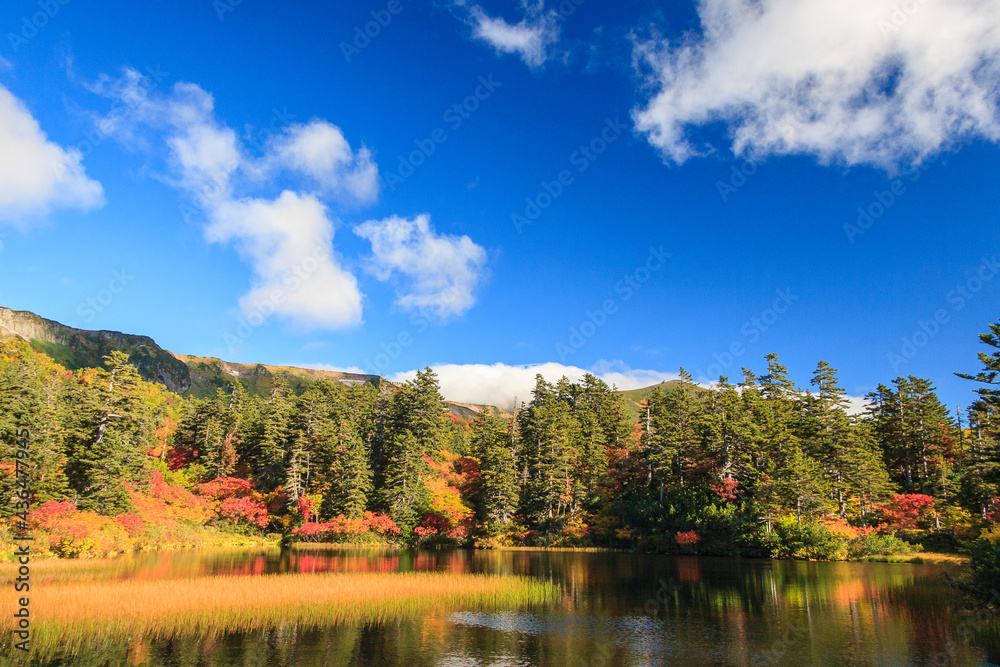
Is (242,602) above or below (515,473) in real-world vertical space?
below

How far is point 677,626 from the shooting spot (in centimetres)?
2391

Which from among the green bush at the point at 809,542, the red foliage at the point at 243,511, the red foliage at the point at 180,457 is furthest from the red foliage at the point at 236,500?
the green bush at the point at 809,542

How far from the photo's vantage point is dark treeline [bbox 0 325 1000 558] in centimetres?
5338

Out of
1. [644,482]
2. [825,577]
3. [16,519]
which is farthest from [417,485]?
[825,577]

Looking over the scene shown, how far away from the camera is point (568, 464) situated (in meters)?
A: 76.2

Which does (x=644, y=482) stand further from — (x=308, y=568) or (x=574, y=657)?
(x=574, y=657)

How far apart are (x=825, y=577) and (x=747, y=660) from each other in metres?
28.7

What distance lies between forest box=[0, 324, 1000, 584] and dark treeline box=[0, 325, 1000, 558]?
25 centimetres

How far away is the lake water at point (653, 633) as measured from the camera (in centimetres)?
1828

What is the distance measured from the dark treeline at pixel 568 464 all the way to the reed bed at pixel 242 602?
94.4 feet

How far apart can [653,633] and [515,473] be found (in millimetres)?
53333

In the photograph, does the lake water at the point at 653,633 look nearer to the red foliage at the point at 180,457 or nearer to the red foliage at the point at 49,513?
the red foliage at the point at 49,513

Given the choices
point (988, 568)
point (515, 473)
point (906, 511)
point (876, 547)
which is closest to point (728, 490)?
point (876, 547)

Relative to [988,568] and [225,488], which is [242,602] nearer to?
[988,568]
